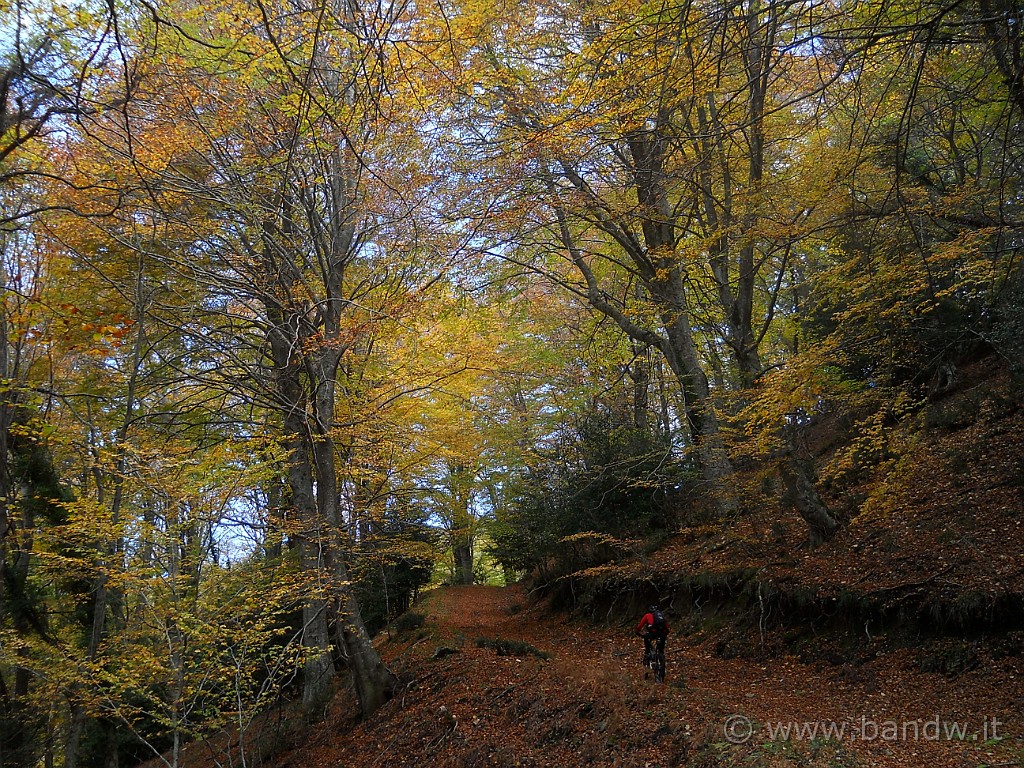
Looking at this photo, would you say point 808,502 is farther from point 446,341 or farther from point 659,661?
point 446,341

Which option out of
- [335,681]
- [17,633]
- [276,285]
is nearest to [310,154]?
[276,285]

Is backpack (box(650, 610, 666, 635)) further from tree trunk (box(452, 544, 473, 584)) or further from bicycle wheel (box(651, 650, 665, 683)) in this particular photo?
tree trunk (box(452, 544, 473, 584))

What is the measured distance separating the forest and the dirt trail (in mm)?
407

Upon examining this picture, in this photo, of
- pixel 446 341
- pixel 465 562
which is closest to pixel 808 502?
pixel 446 341

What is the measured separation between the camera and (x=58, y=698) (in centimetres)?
802

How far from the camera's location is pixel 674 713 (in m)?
6.12

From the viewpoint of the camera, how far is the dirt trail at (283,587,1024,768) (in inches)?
201

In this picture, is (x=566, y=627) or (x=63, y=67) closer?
→ (x=63, y=67)

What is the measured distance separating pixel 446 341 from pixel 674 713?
6.58 m

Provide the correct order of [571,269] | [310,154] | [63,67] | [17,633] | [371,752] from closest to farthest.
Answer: [63,67] < [371,752] < [310,154] < [17,633] < [571,269]

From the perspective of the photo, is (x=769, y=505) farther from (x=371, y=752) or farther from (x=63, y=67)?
(x=63, y=67)

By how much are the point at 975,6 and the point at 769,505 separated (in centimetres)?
728

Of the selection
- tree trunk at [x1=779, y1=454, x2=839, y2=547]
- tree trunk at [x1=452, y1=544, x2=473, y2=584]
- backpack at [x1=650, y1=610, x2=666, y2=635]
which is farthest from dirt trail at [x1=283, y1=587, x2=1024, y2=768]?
tree trunk at [x1=452, y1=544, x2=473, y2=584]

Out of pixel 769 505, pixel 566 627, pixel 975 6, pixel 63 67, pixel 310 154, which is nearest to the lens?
pixel 63 67
